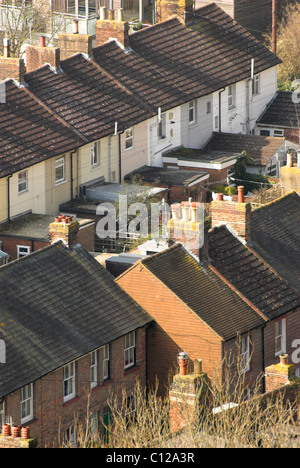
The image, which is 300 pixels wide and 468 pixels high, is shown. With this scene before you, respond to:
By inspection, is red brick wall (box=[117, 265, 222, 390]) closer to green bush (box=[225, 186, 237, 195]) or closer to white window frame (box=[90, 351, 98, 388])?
A: white window frame (box=[90, 351, 98, 388])

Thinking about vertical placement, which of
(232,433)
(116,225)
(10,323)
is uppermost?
(116,225)

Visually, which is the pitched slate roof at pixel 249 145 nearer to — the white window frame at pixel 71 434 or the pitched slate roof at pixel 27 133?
the pitched slate roof at pixel 27 133

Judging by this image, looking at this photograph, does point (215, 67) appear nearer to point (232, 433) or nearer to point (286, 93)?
point (286, 93)

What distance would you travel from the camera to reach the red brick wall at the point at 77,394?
38000mm

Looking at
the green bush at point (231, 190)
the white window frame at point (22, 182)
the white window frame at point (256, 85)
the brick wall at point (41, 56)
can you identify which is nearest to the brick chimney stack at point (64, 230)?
the white window frame at point (22, 182)

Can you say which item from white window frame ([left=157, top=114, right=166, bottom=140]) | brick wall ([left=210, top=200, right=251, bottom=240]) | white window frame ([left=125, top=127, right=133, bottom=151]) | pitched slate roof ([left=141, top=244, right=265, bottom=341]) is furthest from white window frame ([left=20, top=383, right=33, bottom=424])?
white window frame ([left=157, top=114, right=166, bottom=140])

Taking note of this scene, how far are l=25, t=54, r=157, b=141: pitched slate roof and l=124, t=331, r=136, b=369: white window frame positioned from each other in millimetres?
15183

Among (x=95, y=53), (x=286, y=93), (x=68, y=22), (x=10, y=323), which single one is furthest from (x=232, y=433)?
(x=68, y=22)

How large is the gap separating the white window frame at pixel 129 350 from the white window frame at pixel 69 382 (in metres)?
2.65

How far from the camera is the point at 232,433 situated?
107ft

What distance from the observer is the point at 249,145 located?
6303 centimetres

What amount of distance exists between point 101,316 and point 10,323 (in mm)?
3448

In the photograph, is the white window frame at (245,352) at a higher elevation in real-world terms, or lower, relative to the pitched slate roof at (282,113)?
lower

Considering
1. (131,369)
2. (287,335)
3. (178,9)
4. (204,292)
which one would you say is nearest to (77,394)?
(131,369)
